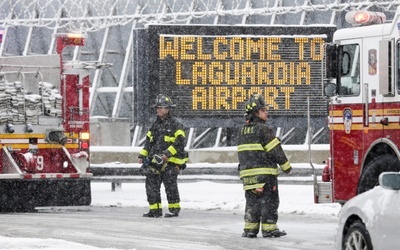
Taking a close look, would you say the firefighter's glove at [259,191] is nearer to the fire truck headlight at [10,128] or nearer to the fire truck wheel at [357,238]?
the fire truck wheel at [357,238]

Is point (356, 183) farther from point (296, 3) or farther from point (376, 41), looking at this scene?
point (296, 3)

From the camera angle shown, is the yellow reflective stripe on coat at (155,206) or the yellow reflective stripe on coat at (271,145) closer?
the yellow reflective stripe on coat at (271,145)

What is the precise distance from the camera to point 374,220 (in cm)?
1077

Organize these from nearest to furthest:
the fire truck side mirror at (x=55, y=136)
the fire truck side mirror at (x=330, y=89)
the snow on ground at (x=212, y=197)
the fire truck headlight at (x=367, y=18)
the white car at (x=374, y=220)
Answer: the white car at (x=374, y=220), the fire truck headlight at (x=367, y=18), the fire truck side mirror at (x=330, y=89), the snow on ground at (x=212, y=197), the fire truck side mirror at (x=55, y=136)

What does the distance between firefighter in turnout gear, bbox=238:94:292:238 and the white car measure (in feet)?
13.1

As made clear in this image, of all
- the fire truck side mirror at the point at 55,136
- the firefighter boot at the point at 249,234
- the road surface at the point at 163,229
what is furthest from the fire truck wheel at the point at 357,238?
the fire truck side mirror at the point at 55,136

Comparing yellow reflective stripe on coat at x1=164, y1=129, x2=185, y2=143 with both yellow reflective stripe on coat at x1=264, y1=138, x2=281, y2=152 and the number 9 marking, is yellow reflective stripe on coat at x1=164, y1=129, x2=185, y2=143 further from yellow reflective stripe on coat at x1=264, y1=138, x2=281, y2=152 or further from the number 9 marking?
yellow reflective stripe on coat at x1=264, y1=138, x2=281, y2=152

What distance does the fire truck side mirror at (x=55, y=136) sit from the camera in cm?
2144

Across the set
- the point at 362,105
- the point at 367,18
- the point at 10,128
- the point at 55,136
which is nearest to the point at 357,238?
the point at 362,105

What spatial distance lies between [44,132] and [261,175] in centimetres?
681

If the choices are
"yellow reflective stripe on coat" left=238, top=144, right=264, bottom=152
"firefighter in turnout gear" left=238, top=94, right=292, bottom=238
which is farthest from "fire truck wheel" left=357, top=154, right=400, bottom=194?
"yellow reflective stripe on coat" left=238, top=144, right=264, bottom=152

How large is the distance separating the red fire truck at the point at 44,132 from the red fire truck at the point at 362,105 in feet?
20.6

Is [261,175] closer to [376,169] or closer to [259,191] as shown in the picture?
[259,191]

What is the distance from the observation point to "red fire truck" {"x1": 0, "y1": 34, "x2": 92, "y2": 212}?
68.7 feet
